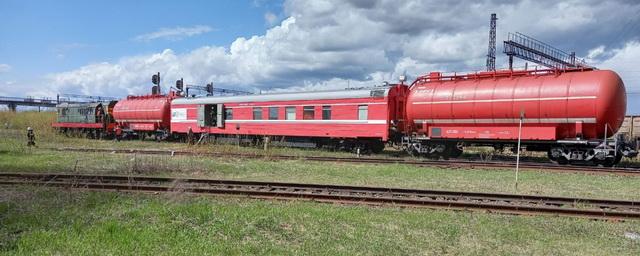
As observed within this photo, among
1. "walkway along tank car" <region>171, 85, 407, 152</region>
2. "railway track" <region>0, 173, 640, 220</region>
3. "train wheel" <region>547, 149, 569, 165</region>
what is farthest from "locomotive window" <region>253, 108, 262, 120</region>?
"train wheel" <region>547, 149, 569, 165</region>

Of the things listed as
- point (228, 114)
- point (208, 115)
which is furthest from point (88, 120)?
point (228, 114)

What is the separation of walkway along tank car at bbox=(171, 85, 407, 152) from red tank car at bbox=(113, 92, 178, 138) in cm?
560

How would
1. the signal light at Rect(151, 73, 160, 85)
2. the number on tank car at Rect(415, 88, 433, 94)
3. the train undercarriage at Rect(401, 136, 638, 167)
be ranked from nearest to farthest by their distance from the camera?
the train undercarriage at Rect(401, 136, 638, 167), the number on tank car at Rect(415, 88, 433, 94), the signal light at Rect(151, 73, 160, 85)

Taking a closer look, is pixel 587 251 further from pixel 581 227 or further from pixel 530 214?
pixel 530 214

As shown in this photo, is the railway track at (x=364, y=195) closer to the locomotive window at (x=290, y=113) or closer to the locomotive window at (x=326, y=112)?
the locomotive window at (x=326, y=112)

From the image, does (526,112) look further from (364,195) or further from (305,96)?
(305,96)

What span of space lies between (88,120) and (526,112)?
117ft

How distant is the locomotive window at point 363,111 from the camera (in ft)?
78.0

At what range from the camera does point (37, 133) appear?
3969 centimetres

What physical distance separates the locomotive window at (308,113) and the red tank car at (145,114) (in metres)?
14.6

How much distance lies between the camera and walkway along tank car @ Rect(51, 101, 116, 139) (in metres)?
41.8

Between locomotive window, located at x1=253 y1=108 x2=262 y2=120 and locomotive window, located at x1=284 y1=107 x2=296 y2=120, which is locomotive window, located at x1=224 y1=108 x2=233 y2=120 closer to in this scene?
locomotive window, located at x1=253 y1=108 x2=262 y2=120

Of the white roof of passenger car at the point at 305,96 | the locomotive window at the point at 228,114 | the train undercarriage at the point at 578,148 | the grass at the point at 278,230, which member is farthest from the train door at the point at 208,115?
the grass at the point at 278,230

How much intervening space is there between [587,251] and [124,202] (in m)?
8.27
